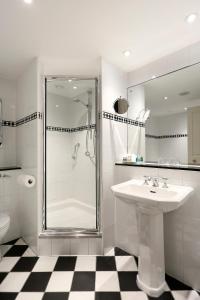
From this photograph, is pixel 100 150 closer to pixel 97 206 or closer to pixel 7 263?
pixel 97 206

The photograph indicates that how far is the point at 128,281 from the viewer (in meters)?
1.46

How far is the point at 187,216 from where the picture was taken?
4.74 feet

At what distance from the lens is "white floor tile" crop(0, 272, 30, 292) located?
4.51 ft

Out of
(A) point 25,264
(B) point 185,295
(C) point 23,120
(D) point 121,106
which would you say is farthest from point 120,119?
(A) point 25,264

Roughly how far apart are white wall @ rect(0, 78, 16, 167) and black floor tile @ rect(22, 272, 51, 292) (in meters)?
1.41

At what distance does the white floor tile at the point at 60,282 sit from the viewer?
1362mm

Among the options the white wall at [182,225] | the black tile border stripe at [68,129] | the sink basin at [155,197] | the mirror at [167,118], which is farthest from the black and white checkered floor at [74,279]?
the black tile border stripe at [68,129]

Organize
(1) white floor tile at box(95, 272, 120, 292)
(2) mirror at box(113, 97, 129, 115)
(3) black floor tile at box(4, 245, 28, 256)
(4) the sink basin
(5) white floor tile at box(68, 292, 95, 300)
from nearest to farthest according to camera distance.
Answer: (4) the sink basin, (5) white floor tile at box(68, 292, 95, 300), (1) white floor tile at box(95, 272, 120, 292), (3) black floor tile at box(4, 245, 28, 256), (2) mirror at box(113, 97, 129, 115)

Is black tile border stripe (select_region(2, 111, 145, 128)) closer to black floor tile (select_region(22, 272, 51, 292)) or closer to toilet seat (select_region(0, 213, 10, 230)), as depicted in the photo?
toilet seat (select_region(0, 213, 10, 230))

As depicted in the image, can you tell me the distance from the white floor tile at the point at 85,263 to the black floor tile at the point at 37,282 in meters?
0.28

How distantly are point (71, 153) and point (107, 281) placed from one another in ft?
5.33

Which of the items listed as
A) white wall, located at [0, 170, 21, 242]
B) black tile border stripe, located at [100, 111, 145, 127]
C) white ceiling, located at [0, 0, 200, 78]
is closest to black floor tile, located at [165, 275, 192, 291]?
black tile border stripe, located at [100, 111, 145, 127]

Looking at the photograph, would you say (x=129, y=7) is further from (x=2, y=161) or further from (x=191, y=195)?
(x=2, y=161)

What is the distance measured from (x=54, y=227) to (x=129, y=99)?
5.74 feet
